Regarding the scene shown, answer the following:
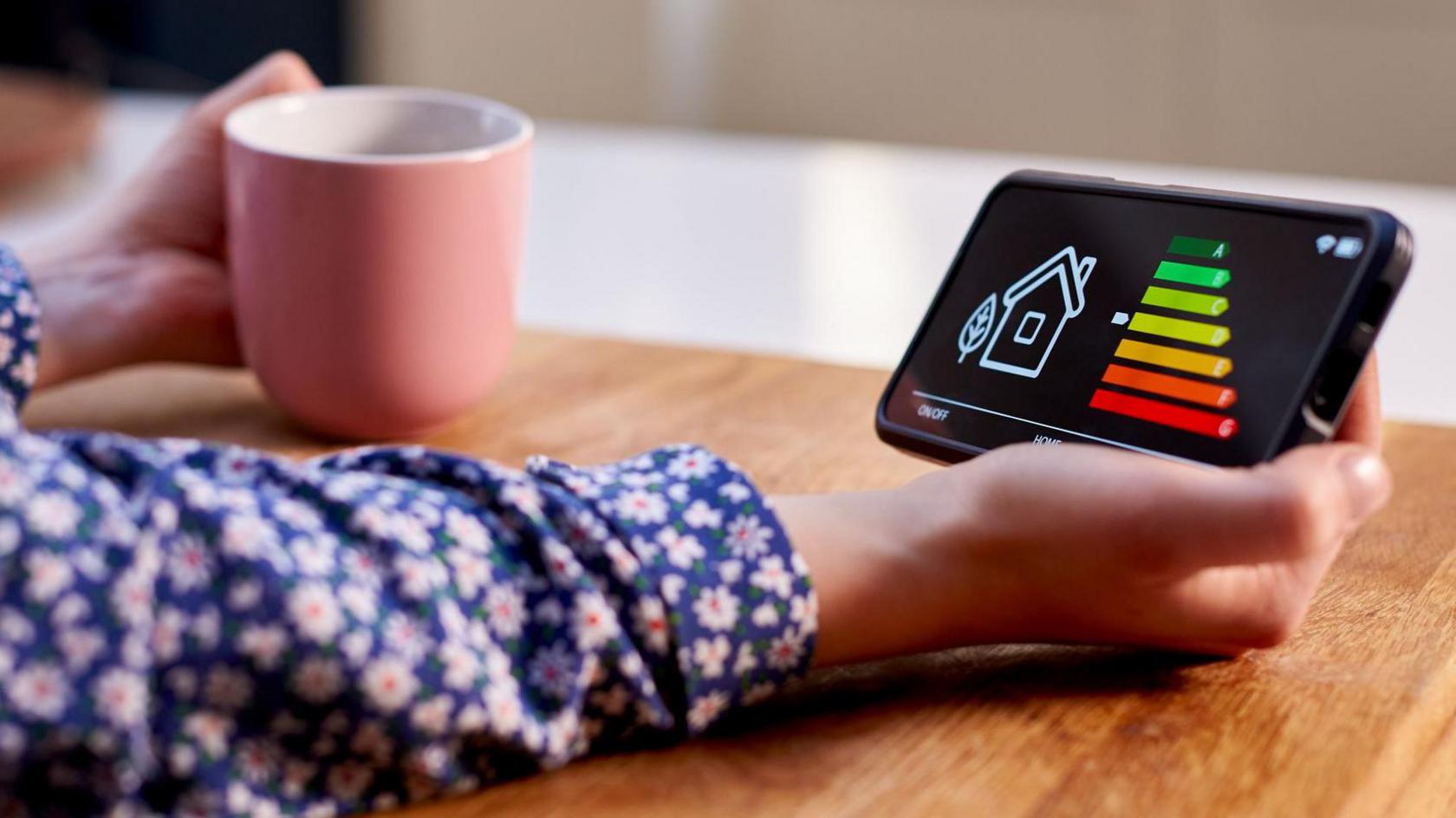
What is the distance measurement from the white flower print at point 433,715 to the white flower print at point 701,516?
9 centimetres

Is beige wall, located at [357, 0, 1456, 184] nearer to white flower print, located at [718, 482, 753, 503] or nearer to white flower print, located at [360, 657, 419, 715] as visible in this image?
white flower print, located at [718, 482, 753, 503]

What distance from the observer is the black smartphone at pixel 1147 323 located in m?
0.43

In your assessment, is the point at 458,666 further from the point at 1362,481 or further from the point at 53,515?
the point at 1362,481

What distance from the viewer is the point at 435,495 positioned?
425mm

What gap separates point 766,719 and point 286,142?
1.26 ft

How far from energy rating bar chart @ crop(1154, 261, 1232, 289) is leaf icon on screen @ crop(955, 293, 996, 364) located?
2.4 inches

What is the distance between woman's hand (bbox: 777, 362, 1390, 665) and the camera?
42 cm

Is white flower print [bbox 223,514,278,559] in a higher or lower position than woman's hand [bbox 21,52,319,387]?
higher

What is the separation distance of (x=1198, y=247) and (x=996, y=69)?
6.58ft

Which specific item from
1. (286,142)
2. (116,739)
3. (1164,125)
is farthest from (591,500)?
(1164,125)

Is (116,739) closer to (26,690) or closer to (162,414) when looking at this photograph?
(26,690)

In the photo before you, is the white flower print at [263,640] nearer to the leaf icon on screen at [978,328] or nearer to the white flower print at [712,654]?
the white flower print at [712,654]

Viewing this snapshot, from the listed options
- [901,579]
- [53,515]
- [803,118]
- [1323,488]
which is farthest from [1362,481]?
[803,118]

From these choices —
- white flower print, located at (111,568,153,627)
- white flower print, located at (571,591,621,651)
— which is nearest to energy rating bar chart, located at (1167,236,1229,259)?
white flower print, located at (571,591,621,651)
